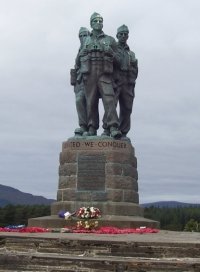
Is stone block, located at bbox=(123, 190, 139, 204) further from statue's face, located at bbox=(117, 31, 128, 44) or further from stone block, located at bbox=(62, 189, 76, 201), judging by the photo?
statue's face, located at bbox=(117, 31, 128, 44)

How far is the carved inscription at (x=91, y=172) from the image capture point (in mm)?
15469

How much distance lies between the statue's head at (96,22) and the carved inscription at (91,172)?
4.10 m

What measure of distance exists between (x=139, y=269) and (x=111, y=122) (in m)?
8.44

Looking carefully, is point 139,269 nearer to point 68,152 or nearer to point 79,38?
point 68,152

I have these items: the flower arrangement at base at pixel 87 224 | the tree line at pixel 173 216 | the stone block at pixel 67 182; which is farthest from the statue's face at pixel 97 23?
the tree line at pixel 173 216

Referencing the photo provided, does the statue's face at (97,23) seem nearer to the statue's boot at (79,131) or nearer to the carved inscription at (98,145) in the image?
the statue's boot at (79,131)

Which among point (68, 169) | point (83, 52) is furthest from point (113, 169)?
point (83, 52)

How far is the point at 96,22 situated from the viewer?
54.3ft

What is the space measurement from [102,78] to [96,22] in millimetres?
1792

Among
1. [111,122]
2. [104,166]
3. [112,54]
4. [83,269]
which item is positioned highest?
[112,54]

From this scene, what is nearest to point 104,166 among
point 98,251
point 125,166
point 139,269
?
point 125,166

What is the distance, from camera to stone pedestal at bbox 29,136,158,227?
1526 cm

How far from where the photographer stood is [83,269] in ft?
28.1

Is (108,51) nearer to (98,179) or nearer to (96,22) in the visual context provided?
(96,22)
